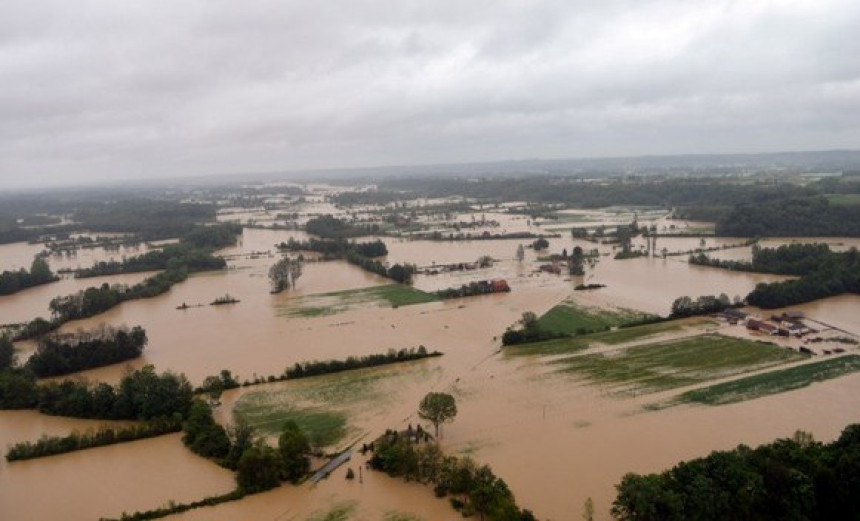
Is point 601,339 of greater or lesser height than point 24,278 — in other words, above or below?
below

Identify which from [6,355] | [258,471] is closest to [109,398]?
[258,471]

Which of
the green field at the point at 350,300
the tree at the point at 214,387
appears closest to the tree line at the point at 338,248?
the green field at the point at 350,300

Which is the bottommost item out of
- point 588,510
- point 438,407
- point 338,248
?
point 588,510

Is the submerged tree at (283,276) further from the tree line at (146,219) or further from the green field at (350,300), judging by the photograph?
the tree line at (146,219)

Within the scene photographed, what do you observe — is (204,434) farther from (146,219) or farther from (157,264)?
(146,219)

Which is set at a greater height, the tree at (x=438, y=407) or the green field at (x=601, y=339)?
the tree at (x=438, y=407)

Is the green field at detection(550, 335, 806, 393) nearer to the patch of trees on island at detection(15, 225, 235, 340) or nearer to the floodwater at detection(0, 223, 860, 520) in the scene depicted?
the floodwater at detection(0, 223, 860, 520)

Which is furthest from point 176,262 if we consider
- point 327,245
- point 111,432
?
point 111,432

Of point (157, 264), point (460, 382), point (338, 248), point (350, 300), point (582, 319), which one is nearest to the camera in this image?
point (460, 382)
